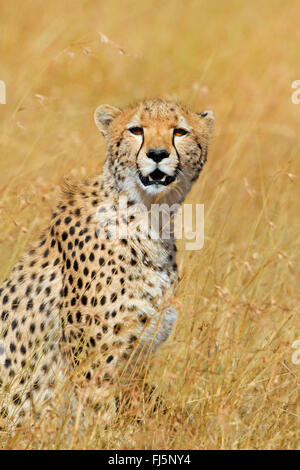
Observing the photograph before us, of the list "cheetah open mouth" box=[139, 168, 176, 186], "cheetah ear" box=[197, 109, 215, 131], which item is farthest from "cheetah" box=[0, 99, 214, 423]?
"cheetah ear" box=[197, 109, 215, 131]

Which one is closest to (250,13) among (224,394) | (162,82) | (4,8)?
(162,82)

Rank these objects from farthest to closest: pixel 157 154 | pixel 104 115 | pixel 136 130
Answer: pixel 104 115, pixel 136 130, pixel 157 154

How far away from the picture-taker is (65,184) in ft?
11.6

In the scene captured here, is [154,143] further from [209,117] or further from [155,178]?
[209,117]

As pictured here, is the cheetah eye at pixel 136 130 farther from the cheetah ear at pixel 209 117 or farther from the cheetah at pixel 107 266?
the cheetah ear at pixel 209 117

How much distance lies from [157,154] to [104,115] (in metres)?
0.51

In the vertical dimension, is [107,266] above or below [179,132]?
below

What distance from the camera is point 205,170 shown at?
4895 mm

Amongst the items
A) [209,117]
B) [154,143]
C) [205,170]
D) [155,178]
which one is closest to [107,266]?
[155,178]

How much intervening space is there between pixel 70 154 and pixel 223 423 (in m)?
2.72

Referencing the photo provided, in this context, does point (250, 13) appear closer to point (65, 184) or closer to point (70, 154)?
point (70, 154)

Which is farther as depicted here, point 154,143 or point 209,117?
point 209,117

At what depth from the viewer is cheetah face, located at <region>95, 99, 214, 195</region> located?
3197mm
